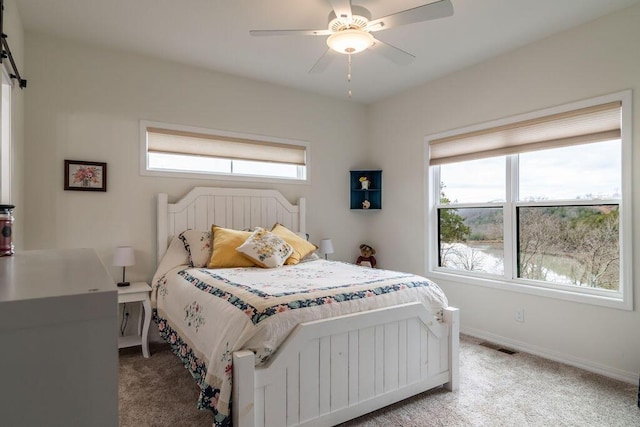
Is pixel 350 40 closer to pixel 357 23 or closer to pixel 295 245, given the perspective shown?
pixel 357 23

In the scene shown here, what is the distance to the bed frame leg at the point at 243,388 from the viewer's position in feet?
5.47

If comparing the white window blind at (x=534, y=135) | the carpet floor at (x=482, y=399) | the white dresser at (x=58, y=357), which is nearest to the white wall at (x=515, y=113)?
the white window blind at (x=534, y=135)

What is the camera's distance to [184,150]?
3.72 meters

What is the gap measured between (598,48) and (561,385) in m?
2.53

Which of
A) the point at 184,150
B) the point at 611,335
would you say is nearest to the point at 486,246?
the point at 611,335

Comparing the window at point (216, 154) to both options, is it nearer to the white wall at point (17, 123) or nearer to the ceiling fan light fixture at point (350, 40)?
the white wall at point (17, 123)

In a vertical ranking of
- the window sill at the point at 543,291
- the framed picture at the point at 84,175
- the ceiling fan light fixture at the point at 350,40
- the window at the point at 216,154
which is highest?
the ceiling fan light fixture at the point at 350,40

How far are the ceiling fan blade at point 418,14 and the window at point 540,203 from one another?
Answer: 162cm

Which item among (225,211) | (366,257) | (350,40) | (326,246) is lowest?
(366,257)

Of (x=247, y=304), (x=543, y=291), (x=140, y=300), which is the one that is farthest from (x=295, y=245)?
(x=543, y=291)

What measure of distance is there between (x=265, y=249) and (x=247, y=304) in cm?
133

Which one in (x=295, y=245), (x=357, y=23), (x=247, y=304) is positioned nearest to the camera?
(x=247, y=304)

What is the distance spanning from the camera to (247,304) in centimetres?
193

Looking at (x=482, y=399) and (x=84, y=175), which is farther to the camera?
(x=84, y=175)
